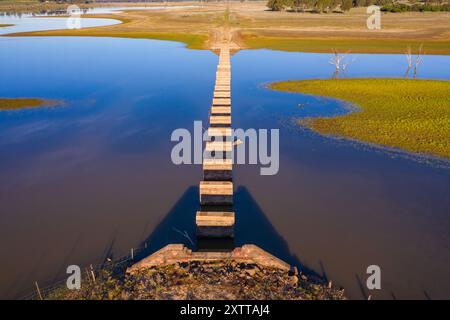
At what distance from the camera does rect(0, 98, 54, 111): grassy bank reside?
34225 mm

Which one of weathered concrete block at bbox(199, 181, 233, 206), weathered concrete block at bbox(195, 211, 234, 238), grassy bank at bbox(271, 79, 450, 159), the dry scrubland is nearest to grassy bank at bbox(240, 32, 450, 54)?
the dry scrubland

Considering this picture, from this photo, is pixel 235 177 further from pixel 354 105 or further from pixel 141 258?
pixel 354 105

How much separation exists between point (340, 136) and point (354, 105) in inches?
376

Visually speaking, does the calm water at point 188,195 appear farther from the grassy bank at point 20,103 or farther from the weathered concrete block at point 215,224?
the grassy bank at point 20,103

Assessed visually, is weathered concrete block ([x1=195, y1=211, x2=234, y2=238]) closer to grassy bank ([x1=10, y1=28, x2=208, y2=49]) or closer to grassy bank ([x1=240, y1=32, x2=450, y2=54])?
grassy bank ([x1=240, y1=32, x2=450, y2=54])

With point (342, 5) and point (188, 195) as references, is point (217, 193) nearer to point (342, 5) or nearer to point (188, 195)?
point (188, 195)

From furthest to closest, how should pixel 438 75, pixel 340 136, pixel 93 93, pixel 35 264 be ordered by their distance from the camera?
pixel 438 75 < pixel 93 93 < pixel 340 136 < pixel 35 264

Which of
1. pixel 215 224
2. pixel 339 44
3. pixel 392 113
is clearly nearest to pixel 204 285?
pixel 215 224

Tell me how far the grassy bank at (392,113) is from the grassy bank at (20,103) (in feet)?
88.2

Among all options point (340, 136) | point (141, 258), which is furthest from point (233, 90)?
point (141, 258)

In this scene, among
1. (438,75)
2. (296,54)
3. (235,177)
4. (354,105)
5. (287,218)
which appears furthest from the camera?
(296,54)

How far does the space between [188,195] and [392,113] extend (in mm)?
22556

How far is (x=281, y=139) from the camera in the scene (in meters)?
27.4
